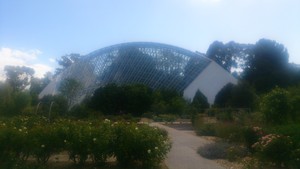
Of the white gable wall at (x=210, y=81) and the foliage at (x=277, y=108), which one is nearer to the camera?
the foliage at (x=277, y=108)

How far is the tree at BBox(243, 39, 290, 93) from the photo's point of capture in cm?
5203

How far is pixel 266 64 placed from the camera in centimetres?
5388

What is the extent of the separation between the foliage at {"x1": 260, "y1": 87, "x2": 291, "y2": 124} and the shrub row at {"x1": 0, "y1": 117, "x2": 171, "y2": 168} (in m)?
8.93

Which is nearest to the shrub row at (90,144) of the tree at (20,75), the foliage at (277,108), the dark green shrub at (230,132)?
the dark green shrub at (230,132)

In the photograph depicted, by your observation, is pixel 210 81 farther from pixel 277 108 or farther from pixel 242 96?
pixel 277 108

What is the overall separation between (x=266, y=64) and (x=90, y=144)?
46904mm

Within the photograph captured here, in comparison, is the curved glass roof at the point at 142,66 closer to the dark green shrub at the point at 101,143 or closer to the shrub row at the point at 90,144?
the shrub row at the point at 90,144

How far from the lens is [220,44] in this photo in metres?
71.8

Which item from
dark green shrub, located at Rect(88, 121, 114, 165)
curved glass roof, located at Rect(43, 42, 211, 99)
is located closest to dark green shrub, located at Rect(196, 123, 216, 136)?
dark green shrub, located at Rect(88, 121, 114, 165)

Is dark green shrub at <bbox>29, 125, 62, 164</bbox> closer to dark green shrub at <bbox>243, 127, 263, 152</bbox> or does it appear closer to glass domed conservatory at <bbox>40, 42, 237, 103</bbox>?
dark green shrub at <bbox>243, 127, 263, 152</bbox>

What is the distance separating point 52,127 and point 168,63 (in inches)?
1991

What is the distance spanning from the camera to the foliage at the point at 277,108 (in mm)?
18016

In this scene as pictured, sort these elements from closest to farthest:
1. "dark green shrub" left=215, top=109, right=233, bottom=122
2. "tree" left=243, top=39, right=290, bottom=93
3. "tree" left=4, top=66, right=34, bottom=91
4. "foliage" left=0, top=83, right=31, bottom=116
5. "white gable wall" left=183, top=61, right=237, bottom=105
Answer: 1. "dark green shrub" left=215, top=109, right=233, bottom=122
2. "foliage" left=0, top=83, right=31, bottom=116
3. "tree" left=243, top=39, right=290, bottom=93
4. "white gable wall" left=183, top=61, right=237, bottom=105
5. "tree" left=4, top=66, right=34, bottom=91

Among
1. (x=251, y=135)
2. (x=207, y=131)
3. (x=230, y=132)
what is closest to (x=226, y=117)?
(x=207, y=131)
